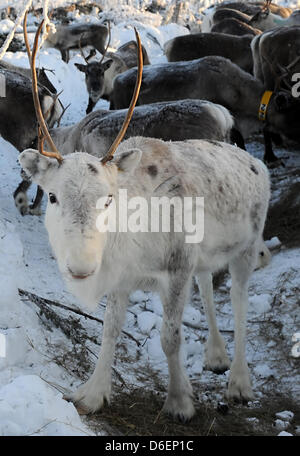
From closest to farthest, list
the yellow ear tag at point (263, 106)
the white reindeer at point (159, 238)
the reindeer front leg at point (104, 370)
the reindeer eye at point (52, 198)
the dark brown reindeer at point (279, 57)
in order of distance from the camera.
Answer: the white reindeer at point (159, 238) < the reindeer eye at point (52, 198) < the reindeer front leg at point (104, 370) < the yellow ear tag at point (263, 106) < the dark brown reindeer at point (279, 57)

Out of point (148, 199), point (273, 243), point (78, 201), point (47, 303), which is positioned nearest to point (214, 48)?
point (273, 243)

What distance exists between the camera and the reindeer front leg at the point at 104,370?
12.3ft

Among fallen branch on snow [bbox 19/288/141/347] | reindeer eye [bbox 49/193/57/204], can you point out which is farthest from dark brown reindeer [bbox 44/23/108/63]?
reindeer eye [bbox 49/193/57/204]

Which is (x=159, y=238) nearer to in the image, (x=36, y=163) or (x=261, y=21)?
(x=36, y=163)

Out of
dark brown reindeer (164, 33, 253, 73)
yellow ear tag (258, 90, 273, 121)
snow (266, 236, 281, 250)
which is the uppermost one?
dark brown reindeer (164, 33, 253, 73)

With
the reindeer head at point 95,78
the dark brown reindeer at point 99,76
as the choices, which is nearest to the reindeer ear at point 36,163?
the dark brown reindeer at point 99,76

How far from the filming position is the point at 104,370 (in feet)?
12.8

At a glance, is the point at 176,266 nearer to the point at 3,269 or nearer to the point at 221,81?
the point at 3,269

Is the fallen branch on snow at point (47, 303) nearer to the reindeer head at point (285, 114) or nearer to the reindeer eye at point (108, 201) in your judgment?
the reindeer eye at point (108, 201)

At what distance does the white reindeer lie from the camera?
10.3 ft

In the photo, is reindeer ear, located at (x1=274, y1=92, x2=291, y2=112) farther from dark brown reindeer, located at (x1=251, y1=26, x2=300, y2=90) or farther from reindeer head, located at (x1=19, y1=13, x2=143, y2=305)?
reindeer head, located at (x1=19, y1=13, x2=143, y2=305)

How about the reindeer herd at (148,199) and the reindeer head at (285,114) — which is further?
the reindeer head at (285,114)

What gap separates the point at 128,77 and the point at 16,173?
3.00 m
